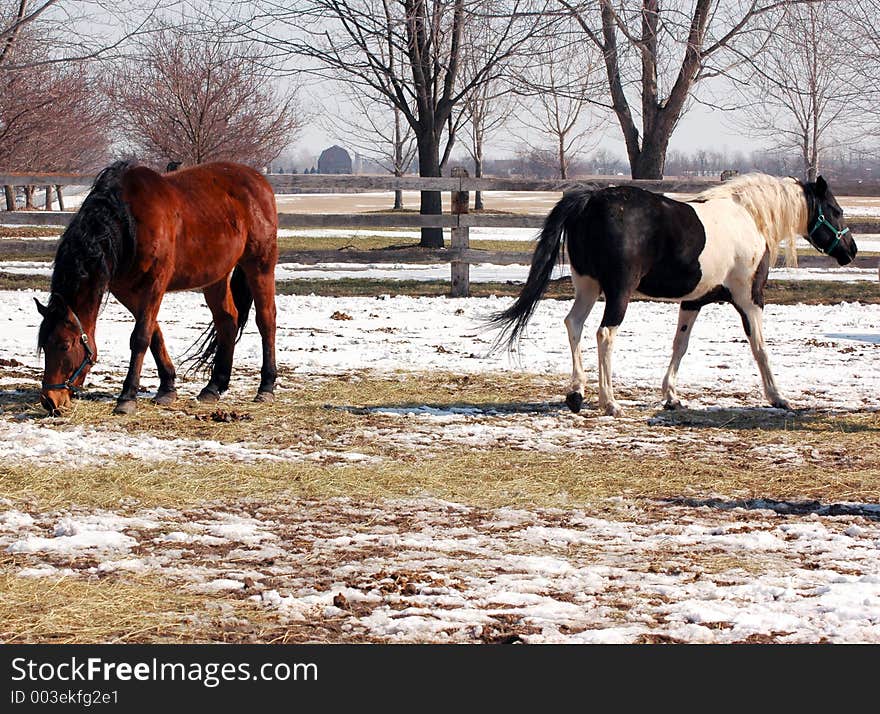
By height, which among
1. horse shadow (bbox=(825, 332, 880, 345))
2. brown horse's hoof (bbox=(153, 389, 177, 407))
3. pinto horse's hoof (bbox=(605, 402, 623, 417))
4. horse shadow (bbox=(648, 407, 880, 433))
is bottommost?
horse shadow (bbox=(648, 407, 880, 433))

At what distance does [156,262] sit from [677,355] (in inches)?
152

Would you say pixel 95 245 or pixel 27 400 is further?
pixel 27 400

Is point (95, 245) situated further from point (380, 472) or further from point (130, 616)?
point (130, 616)

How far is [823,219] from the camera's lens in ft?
27.9

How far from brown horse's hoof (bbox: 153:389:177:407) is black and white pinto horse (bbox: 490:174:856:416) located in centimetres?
240

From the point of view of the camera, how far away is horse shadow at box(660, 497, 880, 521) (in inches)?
204

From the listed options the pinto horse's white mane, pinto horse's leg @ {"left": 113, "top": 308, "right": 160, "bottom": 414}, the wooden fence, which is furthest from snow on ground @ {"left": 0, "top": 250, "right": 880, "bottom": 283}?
pinto horse's leg @ {"left": 113, "top": 308, "right": 160, "bottom": 414}

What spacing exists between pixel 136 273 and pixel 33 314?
566 cm

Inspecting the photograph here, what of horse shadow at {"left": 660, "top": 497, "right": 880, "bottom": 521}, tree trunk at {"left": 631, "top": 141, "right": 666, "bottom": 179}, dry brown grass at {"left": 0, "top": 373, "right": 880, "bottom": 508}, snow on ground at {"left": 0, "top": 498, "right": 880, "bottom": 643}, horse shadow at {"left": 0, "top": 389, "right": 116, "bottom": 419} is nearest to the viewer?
snow on ground at {"left": 0, "top": 498, "right": 880, "bottom": 643}

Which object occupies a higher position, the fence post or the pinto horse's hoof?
the fence post

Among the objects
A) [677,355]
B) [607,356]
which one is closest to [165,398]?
[607,356]

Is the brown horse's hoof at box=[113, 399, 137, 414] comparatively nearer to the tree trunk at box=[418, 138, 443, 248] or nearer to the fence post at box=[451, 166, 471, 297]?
the fence post at box=[451, 166, 471, 297]

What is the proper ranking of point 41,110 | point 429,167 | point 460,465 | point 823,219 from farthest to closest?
point 41,110 → point 429,167 → point 823,219 → point 460,465

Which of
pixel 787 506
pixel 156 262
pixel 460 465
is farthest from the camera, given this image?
pixel 156 262
